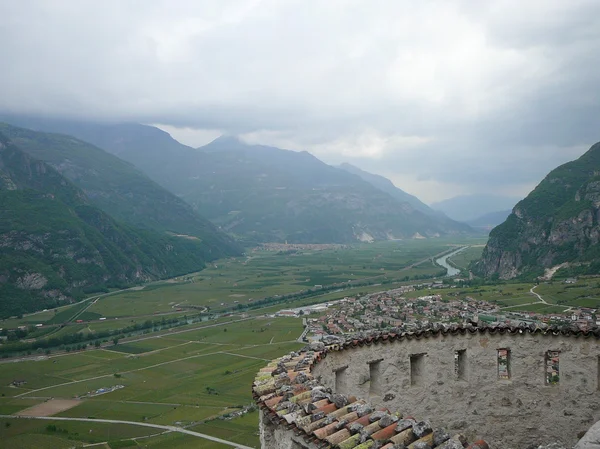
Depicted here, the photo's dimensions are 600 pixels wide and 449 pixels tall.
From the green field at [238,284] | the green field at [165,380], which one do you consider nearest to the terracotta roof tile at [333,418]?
the green field at [165,380]

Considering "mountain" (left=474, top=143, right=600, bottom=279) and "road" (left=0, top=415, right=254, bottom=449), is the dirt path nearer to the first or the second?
"road" (left=0, top=415, right=254, bottom=449)

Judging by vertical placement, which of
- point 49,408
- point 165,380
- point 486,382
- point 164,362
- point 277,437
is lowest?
point 49,408

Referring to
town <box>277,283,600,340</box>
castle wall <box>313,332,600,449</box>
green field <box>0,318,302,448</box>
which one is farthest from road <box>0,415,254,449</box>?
castle wall <box>313,332,600,449</box>

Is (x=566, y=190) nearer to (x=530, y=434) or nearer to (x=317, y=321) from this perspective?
(x=317, y=321)

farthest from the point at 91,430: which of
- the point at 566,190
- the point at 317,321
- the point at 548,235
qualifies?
the point at 566,190

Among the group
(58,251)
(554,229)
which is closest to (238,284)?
(58,251)

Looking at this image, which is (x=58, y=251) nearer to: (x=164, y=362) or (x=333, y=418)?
(x=164, y=362)
